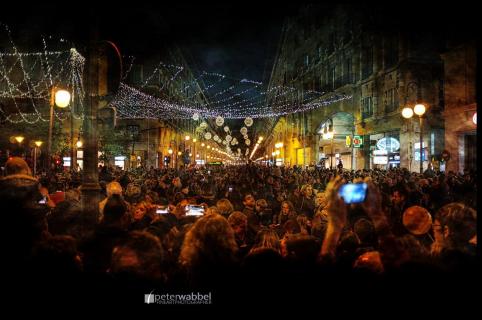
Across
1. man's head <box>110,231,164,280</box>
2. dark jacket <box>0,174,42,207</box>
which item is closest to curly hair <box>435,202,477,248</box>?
man's head <box>110,231,164,280</box>

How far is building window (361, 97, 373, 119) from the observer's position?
3430 centimetres

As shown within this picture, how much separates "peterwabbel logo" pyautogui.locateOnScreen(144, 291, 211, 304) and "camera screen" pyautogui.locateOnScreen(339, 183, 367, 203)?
1.38 m

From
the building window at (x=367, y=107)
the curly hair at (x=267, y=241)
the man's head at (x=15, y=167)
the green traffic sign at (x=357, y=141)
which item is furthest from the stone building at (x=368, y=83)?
the man's head at (x=15, y=167)

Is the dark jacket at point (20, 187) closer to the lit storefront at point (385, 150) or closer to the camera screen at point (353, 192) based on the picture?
the camera screen at point (353, 192)

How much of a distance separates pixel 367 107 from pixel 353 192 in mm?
34315

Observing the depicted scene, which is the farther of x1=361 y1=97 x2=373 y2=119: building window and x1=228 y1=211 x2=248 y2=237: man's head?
x1=361 y1=97 x2=373 y2=119: building window

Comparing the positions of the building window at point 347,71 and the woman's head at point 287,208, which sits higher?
the building window at point 347,71

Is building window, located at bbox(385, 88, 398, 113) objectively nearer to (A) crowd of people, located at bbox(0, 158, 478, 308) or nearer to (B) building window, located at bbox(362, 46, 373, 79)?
(B) building window, located at bbox(362, 46, 373, 79)

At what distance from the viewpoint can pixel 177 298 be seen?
313 centimetres

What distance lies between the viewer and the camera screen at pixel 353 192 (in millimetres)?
2887

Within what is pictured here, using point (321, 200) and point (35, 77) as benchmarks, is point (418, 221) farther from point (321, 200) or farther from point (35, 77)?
point (35, 77)

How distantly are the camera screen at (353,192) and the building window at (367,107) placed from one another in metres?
33.3

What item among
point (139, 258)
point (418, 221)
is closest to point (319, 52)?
point (418, 221)

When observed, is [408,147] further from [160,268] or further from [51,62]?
[51,62]
